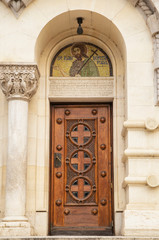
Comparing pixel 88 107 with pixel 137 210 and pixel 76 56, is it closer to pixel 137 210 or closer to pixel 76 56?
pixel 76 56

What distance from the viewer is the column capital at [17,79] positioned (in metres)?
10.5

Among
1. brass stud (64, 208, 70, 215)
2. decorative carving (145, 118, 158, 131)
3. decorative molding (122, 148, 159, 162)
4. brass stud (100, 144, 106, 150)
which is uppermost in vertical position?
decorative carving (145, 118, 158, 131)

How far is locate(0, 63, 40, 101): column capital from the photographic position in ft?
34.6

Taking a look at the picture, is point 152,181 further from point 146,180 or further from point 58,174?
point 58,174

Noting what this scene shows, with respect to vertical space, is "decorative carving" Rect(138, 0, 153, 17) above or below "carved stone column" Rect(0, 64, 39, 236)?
above

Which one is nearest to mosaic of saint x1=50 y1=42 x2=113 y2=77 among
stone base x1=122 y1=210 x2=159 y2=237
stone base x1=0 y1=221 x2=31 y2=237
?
stone base x1=122 y1=210 x2=159 y2=237

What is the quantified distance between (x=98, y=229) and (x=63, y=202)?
957mm

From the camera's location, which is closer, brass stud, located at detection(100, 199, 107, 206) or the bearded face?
brass stud, located at detection(100, 199, 107, 206)

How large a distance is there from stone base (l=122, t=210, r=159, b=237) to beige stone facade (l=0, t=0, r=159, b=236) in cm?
2

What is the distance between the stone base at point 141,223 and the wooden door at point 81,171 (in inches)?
56.4

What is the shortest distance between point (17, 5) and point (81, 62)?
203 cm

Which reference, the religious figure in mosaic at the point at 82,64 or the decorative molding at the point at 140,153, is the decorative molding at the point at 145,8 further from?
the decorative molding at the point at 140,153

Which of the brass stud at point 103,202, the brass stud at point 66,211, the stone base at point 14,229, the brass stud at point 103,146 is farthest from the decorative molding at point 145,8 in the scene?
the stone base at point 14,229

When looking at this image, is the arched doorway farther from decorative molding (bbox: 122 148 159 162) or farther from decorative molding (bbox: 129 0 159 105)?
decorative molding (bbox: 129 0 159 105)
